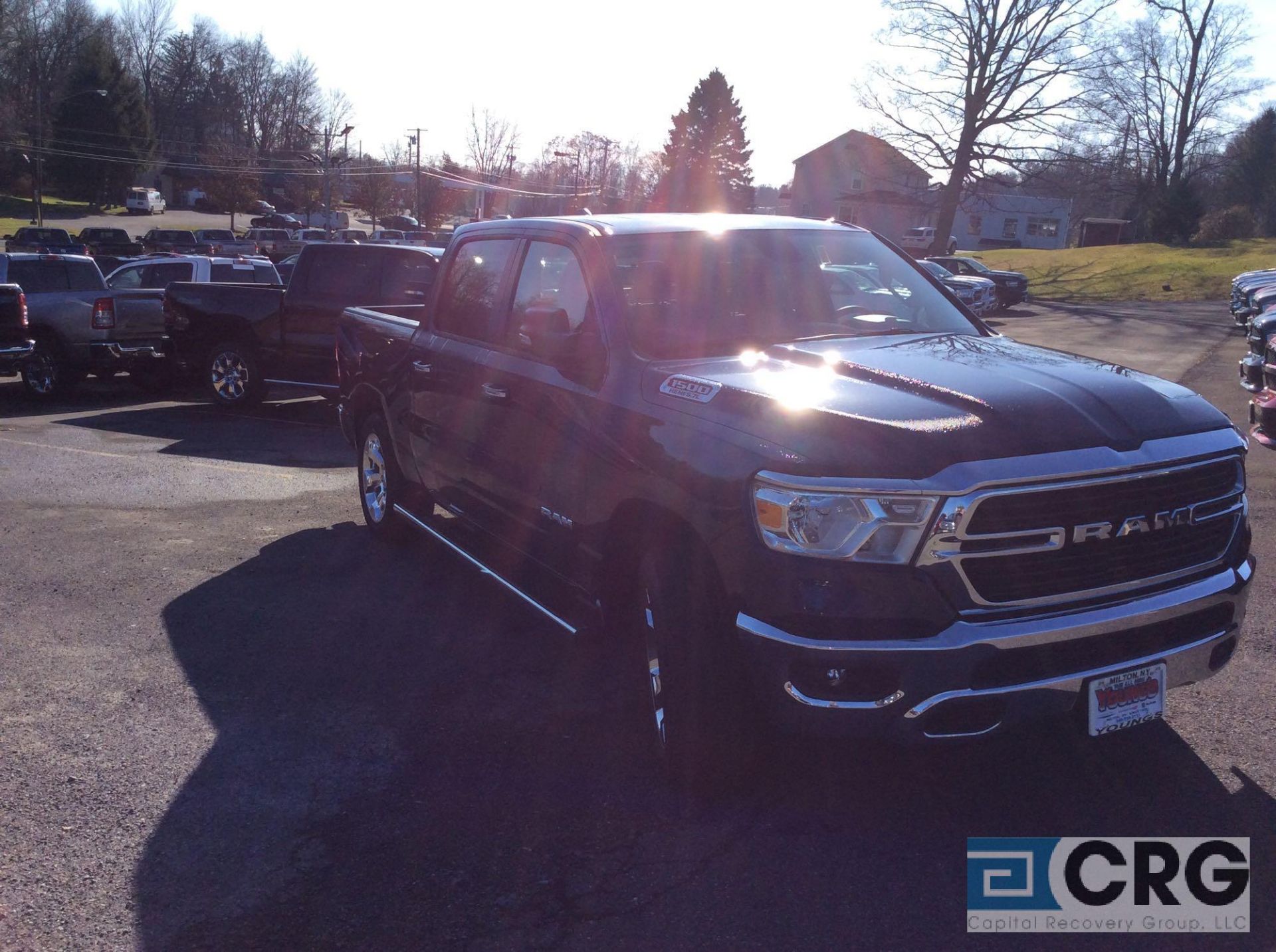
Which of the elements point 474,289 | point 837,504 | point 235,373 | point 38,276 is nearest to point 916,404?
point 837,504

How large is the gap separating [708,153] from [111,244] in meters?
43.2

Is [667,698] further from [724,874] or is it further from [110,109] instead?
[110,109]

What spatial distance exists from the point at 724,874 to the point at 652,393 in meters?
1.71

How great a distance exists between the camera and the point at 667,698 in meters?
3.85

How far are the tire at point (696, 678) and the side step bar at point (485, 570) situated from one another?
87 cm

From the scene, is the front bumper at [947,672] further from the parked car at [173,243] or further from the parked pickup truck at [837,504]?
the parked car at [173,243]

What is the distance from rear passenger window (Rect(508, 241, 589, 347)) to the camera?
488cm

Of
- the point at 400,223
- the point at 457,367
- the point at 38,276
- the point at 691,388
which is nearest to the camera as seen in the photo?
the point at 691,388

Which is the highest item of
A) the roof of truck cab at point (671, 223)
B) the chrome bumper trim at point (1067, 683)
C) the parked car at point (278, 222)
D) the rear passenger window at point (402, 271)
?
the parked car at point (278, 222)

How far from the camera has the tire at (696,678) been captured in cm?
367

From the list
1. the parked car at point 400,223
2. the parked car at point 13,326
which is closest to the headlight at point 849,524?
the parked car at point 13,326

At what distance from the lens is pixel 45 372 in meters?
15.3

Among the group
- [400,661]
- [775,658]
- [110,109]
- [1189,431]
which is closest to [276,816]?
[400,661]

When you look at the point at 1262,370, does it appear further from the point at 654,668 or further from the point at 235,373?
the point at 235,373
